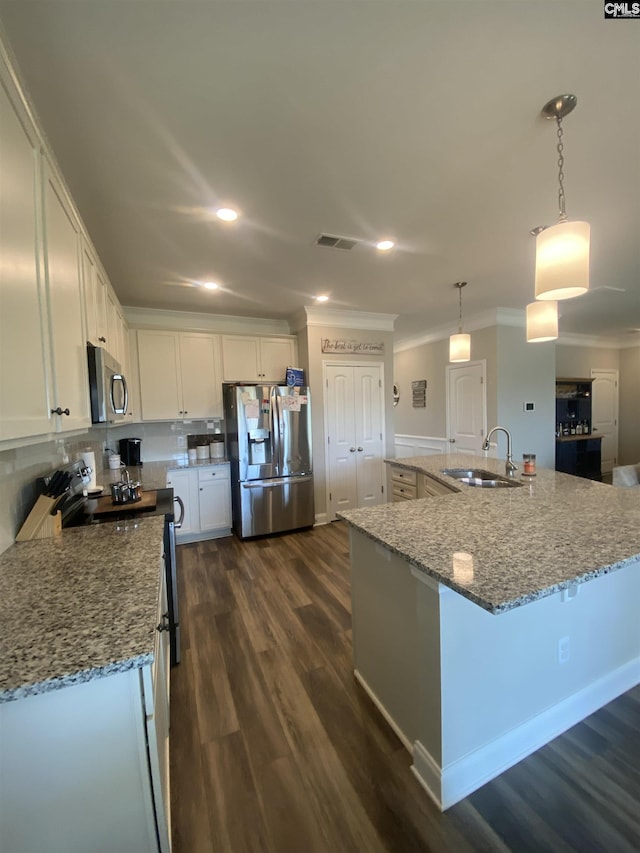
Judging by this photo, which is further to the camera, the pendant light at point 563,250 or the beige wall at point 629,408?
the beige wall at point 629,408

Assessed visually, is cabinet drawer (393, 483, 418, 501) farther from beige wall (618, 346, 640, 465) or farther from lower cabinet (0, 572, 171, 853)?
beige wall (618, 346, 640, 465)

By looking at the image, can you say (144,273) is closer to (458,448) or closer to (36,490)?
(36,490)

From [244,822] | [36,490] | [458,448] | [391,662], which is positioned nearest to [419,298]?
[458,448]

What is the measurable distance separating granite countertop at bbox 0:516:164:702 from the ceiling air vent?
7.04 ft

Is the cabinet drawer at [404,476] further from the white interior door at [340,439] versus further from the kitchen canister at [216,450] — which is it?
the kitchen canister at [216,450]

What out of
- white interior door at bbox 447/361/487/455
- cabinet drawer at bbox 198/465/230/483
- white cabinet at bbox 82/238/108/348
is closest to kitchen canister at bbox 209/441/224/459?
cabinet drawer at bbox 198/465/230/483

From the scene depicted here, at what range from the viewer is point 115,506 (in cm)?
190

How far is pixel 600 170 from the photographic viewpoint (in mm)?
1790

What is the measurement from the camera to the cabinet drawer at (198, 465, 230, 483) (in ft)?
12.3

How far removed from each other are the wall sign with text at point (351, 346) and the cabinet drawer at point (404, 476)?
177cm

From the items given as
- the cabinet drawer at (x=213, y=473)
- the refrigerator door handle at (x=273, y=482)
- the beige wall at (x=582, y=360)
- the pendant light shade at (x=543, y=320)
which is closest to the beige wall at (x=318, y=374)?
the refrigerator door handle at (x=273, y=482)

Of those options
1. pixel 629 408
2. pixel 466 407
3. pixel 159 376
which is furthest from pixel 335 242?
pixel 629 408

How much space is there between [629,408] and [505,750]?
7.90 metres

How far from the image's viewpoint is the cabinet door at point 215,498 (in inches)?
148
